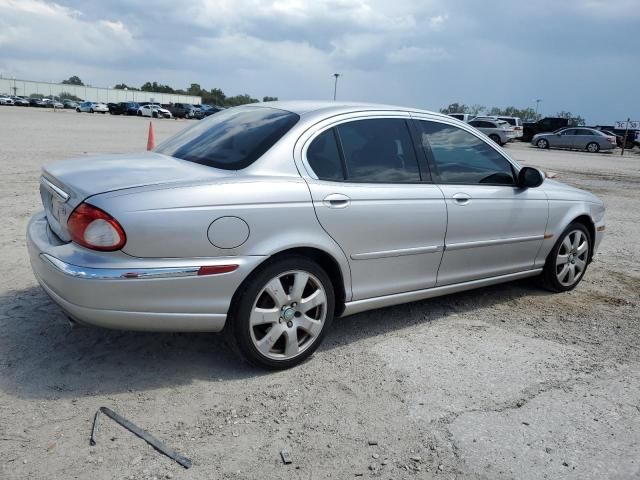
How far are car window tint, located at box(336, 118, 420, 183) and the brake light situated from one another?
4.87ft

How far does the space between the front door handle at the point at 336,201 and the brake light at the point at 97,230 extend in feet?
3.95

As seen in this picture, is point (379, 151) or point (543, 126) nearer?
point (379, 151)

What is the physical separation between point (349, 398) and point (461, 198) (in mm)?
1794

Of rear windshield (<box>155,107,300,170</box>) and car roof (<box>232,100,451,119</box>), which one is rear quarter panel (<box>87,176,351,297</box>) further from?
car roof (<box>232,100,451,119</box>)

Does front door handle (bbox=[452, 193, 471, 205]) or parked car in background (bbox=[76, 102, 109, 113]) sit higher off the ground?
parked car in background (bbox=[76, 102, 109, 113])

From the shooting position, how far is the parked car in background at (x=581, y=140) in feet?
112

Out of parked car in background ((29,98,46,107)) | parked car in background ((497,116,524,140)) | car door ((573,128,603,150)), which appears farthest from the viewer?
parked car in background ((29,98,46,107))

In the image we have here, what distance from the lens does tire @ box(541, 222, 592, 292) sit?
5.14 meters

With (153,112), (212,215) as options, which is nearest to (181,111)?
(153,112)

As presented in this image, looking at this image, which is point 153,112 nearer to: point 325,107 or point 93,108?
point 93,108

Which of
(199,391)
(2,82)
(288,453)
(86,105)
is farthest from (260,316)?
(2,82)

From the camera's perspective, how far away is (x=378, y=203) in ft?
12.0

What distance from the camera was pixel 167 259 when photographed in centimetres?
295

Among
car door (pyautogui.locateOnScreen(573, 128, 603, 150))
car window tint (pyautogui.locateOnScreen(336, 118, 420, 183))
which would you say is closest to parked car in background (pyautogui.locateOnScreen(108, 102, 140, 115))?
car door (pyautogui.locateOnScreen(573, 128, 603, 150))
